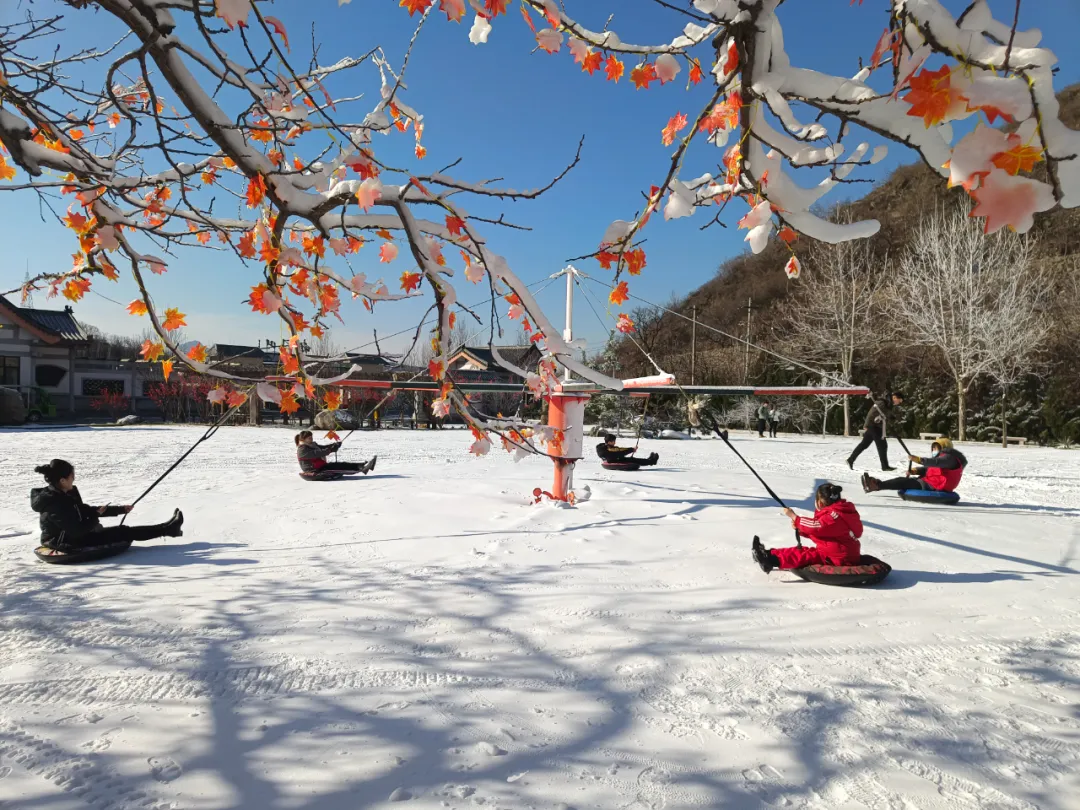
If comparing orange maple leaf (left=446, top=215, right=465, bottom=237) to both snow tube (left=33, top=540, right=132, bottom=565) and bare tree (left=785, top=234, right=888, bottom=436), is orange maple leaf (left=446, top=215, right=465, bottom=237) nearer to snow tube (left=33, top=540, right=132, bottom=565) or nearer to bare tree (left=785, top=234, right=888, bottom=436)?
snow tube (left=33, top=540, right=132, bottom=565)

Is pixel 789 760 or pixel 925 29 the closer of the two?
pixel 925 29

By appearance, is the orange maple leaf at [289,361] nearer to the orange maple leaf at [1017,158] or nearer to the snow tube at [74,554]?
the orange maple leaf at [1017,158]

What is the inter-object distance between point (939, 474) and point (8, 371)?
3516cm

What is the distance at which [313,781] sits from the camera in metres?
2.32

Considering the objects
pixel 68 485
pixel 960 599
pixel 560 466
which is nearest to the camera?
pixel 960 599

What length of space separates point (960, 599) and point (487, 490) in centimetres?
611

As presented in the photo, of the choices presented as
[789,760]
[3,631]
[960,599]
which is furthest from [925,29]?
[3,631]

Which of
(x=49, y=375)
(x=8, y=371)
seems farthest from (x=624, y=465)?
(x=49, y=375)

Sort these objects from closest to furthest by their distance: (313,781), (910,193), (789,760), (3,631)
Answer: (313,781)
(789,760)
(3,631)
(910,193)

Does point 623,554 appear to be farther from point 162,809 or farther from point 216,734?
point 162,809

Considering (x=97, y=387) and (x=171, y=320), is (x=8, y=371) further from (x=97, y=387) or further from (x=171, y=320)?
(x=171, y=320)

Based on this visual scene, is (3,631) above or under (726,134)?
under

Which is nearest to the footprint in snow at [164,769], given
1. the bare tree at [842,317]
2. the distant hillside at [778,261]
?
the bare tree at [842,317]

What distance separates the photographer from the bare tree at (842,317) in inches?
1025
